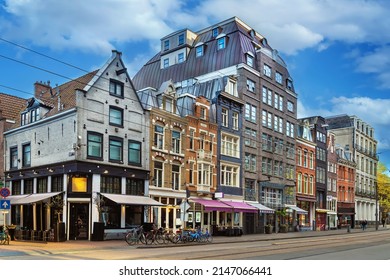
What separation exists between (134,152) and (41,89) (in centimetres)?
1030

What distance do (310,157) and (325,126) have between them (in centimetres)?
699

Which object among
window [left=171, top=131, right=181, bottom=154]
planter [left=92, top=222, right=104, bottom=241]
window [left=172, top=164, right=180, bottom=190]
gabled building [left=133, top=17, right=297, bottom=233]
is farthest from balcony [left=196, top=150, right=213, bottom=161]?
planter [left=92, top=222, right=104, bottom=241]

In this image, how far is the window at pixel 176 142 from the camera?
1548 inches

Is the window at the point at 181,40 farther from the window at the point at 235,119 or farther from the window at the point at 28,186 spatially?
the window at the point at 28,186

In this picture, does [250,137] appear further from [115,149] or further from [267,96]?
[115,149]

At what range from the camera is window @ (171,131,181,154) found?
3931 centimetres

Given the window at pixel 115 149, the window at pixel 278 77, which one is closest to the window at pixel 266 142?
the window at pixel 278 77

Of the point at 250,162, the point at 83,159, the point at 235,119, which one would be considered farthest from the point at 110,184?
the point at 250,162

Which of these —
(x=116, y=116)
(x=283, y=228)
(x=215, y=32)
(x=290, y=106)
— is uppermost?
(x=215, y=32)

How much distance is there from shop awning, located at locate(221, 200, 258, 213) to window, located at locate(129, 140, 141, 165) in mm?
11014

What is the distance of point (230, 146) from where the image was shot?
46.1 meters

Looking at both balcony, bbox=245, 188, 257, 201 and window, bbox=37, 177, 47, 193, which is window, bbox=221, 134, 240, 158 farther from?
window, bbox=37, 177, 47, 193
